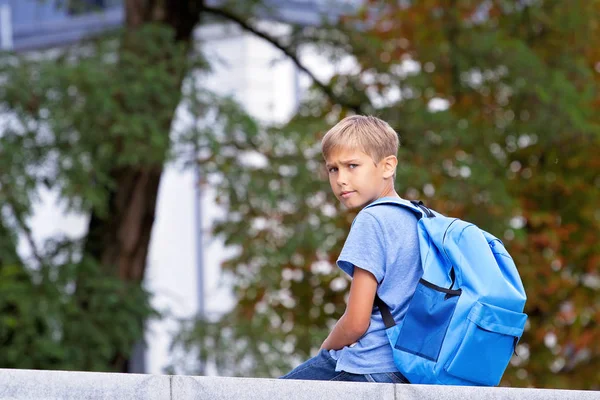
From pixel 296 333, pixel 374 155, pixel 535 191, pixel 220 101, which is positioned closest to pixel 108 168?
pixel 220 101

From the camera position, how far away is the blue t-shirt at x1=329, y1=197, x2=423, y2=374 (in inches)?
97.1

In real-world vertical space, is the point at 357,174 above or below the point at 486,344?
above

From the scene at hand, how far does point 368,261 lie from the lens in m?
2.46

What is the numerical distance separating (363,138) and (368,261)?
0.31 m

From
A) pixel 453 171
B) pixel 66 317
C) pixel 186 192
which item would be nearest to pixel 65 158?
pixel 66 317

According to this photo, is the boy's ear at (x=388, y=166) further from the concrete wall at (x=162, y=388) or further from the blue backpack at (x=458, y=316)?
the concrete wall at (x=162, y=388)

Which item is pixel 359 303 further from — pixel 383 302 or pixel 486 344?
pixel 486 344

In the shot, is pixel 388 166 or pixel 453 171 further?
pixel 453 171

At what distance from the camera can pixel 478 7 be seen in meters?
9.70

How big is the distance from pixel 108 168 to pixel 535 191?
3943 millimetres

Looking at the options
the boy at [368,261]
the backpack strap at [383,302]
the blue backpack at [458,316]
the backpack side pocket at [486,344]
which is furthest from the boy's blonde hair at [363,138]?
the backpack side pocket at [486,344]

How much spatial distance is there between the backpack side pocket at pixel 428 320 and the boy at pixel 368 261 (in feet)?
0.25

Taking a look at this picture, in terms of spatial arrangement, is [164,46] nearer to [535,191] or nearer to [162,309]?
[162,309]

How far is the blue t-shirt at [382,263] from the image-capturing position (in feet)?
8.09
